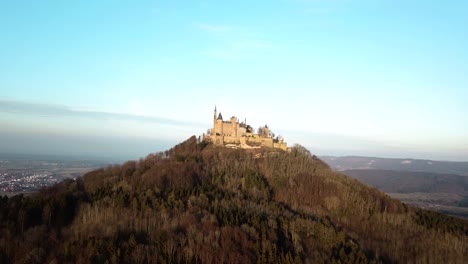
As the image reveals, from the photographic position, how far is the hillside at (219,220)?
49.2m

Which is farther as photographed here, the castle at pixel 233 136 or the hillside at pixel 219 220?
the castle at pixel 233 136

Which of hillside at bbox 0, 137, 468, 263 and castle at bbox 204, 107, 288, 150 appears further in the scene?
castle at bbox 204, 107, 288, 150

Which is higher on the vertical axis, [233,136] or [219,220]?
[233,136]

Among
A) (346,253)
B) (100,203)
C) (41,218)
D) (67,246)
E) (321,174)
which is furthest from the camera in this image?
(321,174)

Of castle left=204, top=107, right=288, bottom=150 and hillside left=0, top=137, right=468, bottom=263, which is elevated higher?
castle left=204, top=107, right=288, bottom=150

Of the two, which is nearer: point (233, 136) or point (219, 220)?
point (219, 220)

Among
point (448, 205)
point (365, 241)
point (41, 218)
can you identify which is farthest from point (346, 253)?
point (448, 205)

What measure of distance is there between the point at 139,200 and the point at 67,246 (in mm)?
21095

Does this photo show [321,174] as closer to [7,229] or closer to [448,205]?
[7,229]

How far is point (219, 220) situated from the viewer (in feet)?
201

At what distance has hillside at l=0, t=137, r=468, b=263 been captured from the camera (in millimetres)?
49219

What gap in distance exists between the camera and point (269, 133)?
373 ft

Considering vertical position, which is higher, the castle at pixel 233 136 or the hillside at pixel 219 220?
the castle at pixel 233 136

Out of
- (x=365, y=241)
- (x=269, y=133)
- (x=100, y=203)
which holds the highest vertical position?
(x=269, y=133)
